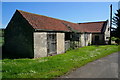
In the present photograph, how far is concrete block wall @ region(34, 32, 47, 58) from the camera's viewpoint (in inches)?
402

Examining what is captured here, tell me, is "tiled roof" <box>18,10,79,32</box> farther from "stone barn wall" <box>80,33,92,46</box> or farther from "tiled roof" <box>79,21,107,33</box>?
"tiled roof" <box>79,21,107,33</box>

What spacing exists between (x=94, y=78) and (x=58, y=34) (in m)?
8.33

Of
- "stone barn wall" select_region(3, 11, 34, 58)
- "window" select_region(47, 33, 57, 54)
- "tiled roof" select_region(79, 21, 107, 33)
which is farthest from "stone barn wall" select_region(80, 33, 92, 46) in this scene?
"stone barn wall" select_region(3, 11, 34, 58)

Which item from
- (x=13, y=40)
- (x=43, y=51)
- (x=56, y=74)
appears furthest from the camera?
(x=13, y=40)

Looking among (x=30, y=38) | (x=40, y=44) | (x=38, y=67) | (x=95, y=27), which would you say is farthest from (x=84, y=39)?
(x=38, y=67)

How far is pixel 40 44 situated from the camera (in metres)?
10.6

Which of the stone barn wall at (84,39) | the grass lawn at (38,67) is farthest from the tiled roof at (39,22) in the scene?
the stone barn wall at (84,39)

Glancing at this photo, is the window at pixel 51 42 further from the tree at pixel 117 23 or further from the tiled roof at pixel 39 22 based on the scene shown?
the tree at pixel 117 23

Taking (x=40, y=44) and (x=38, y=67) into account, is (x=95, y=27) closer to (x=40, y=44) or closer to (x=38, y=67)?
(x=40, y=44)

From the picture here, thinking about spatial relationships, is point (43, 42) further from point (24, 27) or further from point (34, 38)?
point (24, 27)

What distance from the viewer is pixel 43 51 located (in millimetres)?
10906

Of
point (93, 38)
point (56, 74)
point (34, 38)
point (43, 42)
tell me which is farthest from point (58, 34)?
point (93, 38)

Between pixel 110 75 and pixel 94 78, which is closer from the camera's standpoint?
pixel 94 78

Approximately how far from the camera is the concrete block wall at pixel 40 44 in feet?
33.5
